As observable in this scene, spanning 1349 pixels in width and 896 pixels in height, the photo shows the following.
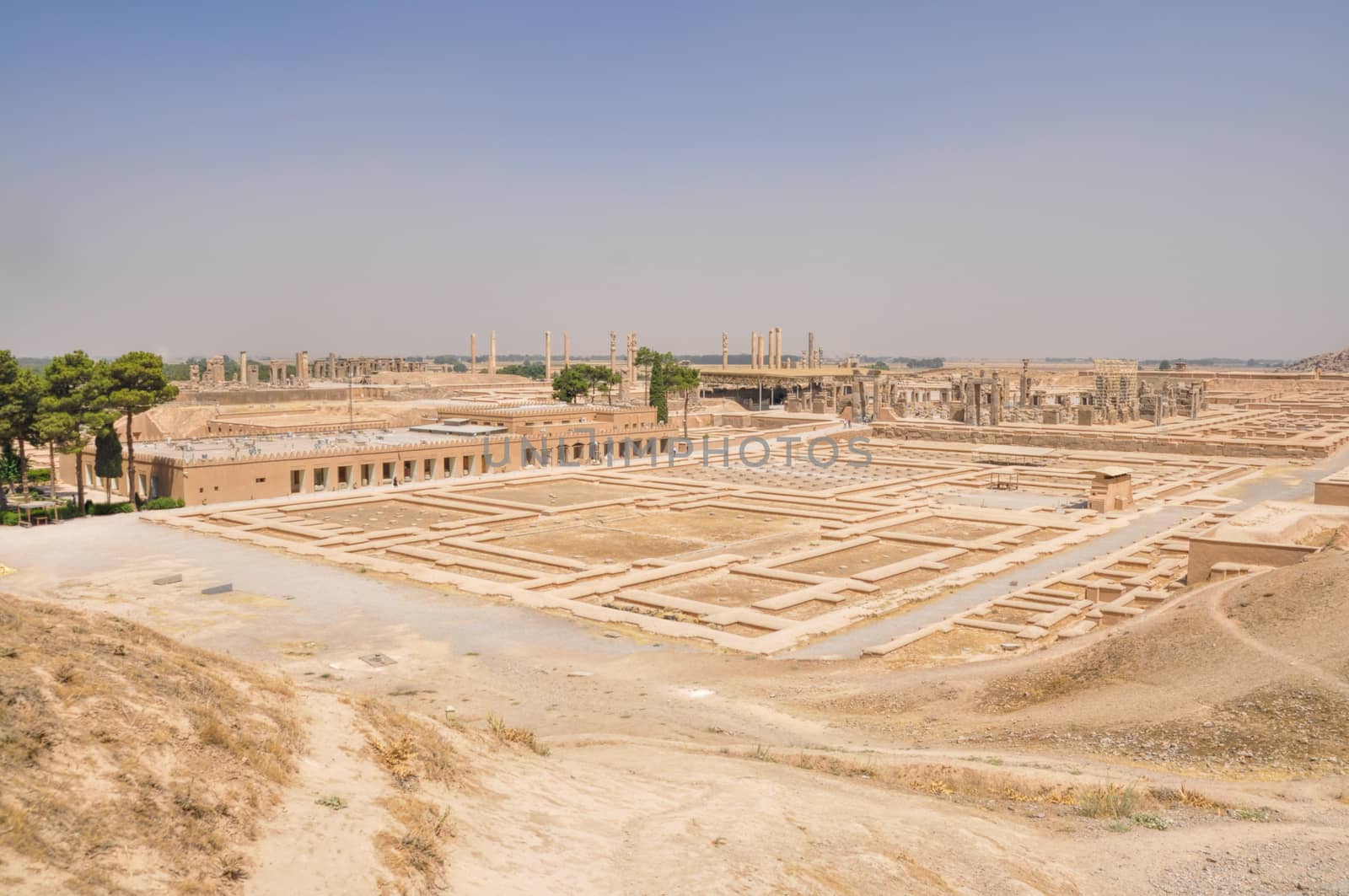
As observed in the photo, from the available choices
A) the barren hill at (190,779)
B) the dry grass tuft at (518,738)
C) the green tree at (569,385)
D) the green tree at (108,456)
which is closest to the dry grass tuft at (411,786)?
the barren hill at (190,779)

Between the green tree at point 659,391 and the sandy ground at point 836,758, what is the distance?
1844 inches

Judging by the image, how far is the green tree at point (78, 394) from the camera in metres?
33.7

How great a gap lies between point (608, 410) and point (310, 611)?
39.3m

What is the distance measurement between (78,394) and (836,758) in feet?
105

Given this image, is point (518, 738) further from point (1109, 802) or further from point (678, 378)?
point (678, 378)

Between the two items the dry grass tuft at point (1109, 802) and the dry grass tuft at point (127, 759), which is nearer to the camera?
the dry grass tuft at point (127, 759)

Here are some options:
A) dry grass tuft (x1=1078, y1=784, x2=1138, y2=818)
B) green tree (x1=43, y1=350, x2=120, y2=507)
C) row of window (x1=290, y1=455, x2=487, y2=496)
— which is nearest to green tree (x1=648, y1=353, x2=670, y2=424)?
row of window (x1=290, y1=455, x2=487, y2=496)

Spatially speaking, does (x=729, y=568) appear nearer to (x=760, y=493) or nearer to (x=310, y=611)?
(x=310, y=611)

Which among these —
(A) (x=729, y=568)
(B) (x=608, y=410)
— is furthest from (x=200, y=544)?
(B) (x=608, y=410)

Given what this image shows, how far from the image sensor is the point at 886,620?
21812mm

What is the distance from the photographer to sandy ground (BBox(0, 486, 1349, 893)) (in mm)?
8734

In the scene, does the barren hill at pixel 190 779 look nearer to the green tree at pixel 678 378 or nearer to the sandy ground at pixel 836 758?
the sandy ground at pixel 836 758

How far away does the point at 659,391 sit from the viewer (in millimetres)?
69812

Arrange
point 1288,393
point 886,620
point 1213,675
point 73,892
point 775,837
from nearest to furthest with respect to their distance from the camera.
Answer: point 73,892 → point 775,837 → point 1213,675 → point 886,620 → point 1288,393
